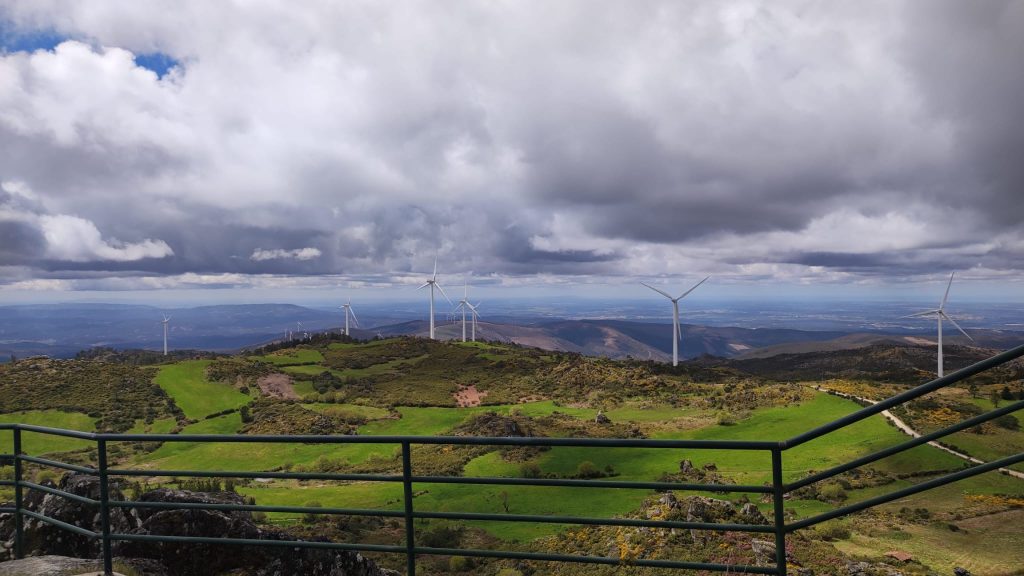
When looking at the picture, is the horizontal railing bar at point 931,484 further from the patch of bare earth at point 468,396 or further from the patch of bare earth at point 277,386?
the patch of bare earth at point 277,386

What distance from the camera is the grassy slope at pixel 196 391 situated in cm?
7212

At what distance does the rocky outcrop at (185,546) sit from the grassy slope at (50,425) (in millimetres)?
54636

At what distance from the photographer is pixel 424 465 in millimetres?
39125

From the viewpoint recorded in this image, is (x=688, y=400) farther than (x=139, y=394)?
No

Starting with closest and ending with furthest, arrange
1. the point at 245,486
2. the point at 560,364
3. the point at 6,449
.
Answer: the point at 245,486, the point at 6,449, the point at 560,364

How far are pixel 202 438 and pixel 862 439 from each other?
37305 millimetres

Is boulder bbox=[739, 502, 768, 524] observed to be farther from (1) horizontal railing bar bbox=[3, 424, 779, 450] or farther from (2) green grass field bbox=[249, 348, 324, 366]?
(2) green grass field bbox=[249, 348, 324, 366]

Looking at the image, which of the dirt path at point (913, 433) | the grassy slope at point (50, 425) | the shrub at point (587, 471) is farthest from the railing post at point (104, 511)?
the grassy slope at point (50, 425)

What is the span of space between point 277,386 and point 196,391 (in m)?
9.76

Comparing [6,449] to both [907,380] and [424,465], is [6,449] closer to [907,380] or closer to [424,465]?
[424,465]

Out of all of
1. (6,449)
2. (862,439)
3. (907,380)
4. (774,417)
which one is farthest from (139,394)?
(907,380)

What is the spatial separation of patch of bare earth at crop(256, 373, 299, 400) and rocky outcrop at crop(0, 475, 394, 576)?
2758 inches

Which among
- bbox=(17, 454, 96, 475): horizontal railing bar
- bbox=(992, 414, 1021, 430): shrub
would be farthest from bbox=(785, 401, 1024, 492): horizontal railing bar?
bbox=(992, 414, 1021, 430): shrub

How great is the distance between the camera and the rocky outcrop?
23.5ft
